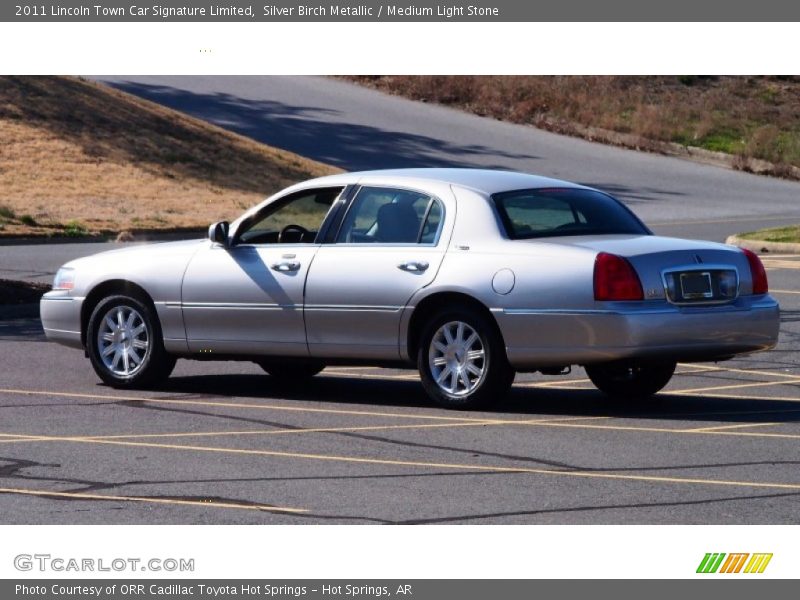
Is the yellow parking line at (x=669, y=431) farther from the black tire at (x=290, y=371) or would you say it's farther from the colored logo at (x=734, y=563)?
the colored logo at (x=734, y=563)

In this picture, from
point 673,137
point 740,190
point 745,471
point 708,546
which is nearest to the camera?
point 708,546

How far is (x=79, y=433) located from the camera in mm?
9492

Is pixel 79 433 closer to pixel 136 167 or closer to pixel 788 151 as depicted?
pixel 136 167

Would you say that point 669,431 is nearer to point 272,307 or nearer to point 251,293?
point 272,307

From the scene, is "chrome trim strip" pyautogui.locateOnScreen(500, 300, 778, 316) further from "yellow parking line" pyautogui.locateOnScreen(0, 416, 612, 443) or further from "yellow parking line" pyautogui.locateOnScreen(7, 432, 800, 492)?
"yellow parking line" pyautogui.locateOnScreen(7, 432, 800, 492)

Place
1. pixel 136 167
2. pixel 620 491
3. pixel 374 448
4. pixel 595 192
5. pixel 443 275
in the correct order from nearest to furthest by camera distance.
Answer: pixel 620 491 < pixel 374 448 < pixel 443 275 < pixel 595 192 < pixel 136 167

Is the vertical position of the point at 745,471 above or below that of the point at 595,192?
below

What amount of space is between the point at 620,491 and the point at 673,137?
129 ft

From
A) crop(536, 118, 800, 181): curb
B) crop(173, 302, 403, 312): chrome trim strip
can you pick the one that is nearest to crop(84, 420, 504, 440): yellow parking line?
crop(173, 302, 403, 312): chrome trim strip

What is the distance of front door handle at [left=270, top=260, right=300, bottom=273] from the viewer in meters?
10.8

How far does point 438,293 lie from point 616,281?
125 centimetres

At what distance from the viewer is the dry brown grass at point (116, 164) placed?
1268 inches

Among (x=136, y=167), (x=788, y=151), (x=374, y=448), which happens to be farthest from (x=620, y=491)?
(x=788, y=151)

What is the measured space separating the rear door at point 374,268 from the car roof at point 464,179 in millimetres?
122
